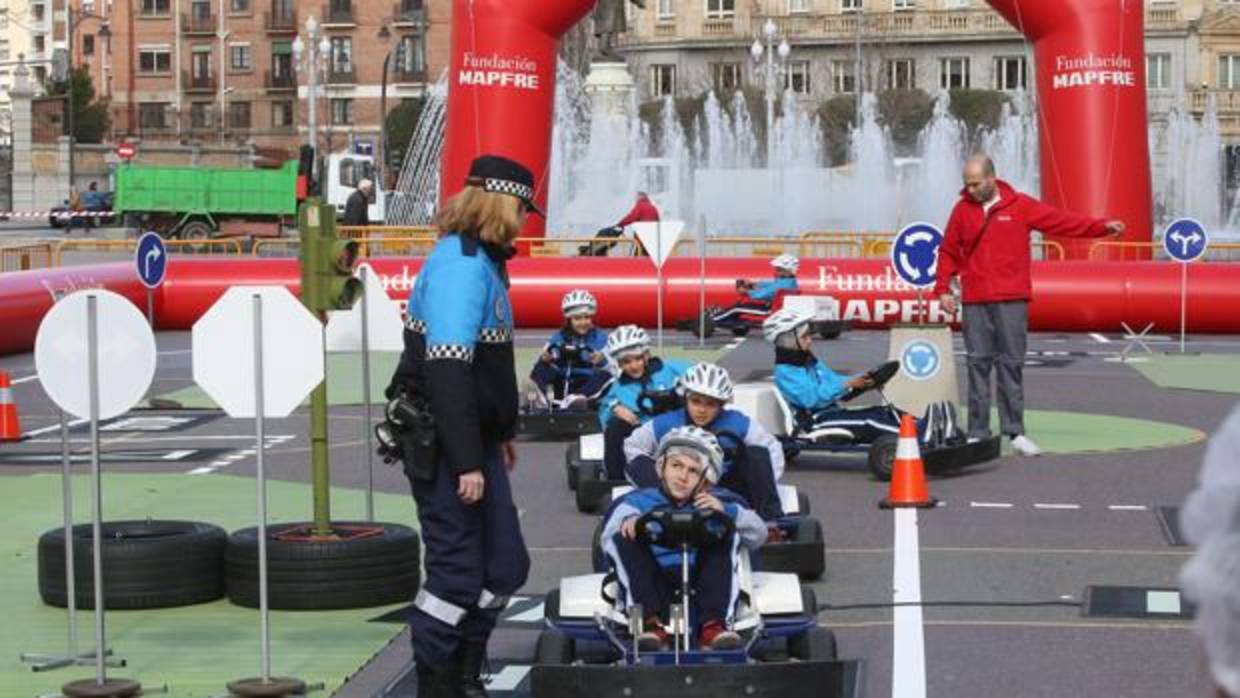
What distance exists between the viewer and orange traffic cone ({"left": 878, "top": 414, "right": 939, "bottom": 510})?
13844mm

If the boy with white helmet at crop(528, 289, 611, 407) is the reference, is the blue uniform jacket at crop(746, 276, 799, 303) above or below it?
above

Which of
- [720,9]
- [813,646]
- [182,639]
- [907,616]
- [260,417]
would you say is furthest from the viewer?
[720,9]

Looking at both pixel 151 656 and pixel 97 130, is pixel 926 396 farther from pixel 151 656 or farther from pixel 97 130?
pixel 97 130

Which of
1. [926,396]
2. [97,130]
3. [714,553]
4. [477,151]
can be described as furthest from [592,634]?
[97,130]

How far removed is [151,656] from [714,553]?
248cm

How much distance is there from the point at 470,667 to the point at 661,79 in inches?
3731

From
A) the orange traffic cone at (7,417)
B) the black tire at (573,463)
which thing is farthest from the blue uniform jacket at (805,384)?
the orange traffic cone at (7,417)

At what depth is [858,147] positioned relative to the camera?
63531 millimetres

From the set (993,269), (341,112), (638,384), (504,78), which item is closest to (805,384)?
(638,384)

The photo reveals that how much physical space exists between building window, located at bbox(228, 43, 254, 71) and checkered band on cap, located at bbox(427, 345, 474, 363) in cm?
11505

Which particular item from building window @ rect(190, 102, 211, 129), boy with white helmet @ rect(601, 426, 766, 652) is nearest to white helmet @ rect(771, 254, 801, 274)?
boy with white helmet @ rect(601, 426, 766, 652)

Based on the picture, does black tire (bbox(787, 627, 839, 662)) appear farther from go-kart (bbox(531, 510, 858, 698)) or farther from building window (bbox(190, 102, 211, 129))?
building window (bbox(190, 102, 211, 129))

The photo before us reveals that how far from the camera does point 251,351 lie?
8711mm

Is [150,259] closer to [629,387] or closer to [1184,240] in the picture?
[629,387]
